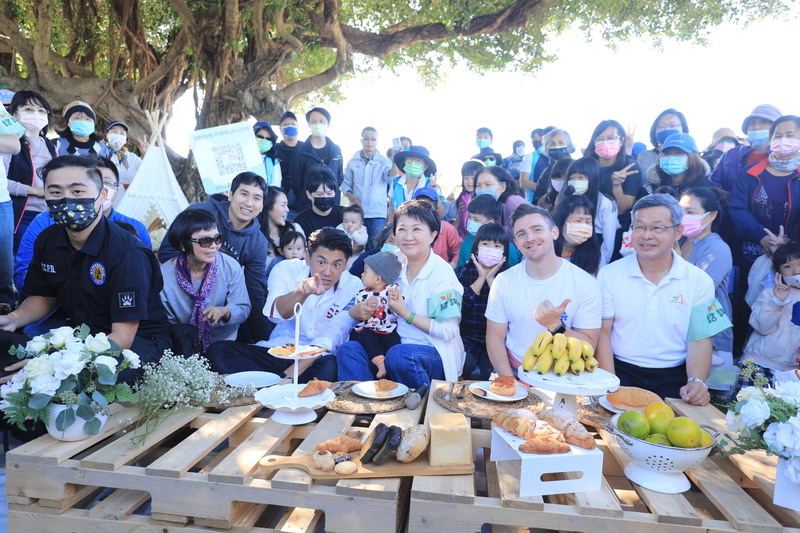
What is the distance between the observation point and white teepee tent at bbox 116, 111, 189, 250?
21.2ft

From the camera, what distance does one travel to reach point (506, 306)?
11.4 ft

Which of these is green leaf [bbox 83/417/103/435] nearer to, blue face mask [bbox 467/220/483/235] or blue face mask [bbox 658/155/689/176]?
blue face mask [bbox 467/220/483/235]

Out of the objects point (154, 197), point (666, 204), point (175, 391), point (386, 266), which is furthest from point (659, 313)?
point (154, 197)

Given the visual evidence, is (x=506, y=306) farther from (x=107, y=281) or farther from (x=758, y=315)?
(x=107, y=281)

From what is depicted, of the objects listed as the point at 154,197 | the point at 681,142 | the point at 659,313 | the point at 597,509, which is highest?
the point at 681,142

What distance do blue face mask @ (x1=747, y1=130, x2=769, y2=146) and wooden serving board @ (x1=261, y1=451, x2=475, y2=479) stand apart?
4.54 meters

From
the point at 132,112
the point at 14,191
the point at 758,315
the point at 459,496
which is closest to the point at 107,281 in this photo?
the point at 459,496

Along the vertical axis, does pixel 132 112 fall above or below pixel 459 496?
above

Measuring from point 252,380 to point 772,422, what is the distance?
96.2 inches

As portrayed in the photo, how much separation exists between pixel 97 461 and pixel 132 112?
34.2 feet

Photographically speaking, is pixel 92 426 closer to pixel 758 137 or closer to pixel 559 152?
pixel 559 152

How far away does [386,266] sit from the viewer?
3732 mm

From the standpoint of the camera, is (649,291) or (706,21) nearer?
(649,291)

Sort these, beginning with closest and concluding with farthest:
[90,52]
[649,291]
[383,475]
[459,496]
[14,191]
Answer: [459,496]
[383,475]
[649,291]
[14,191]
[90,52]
